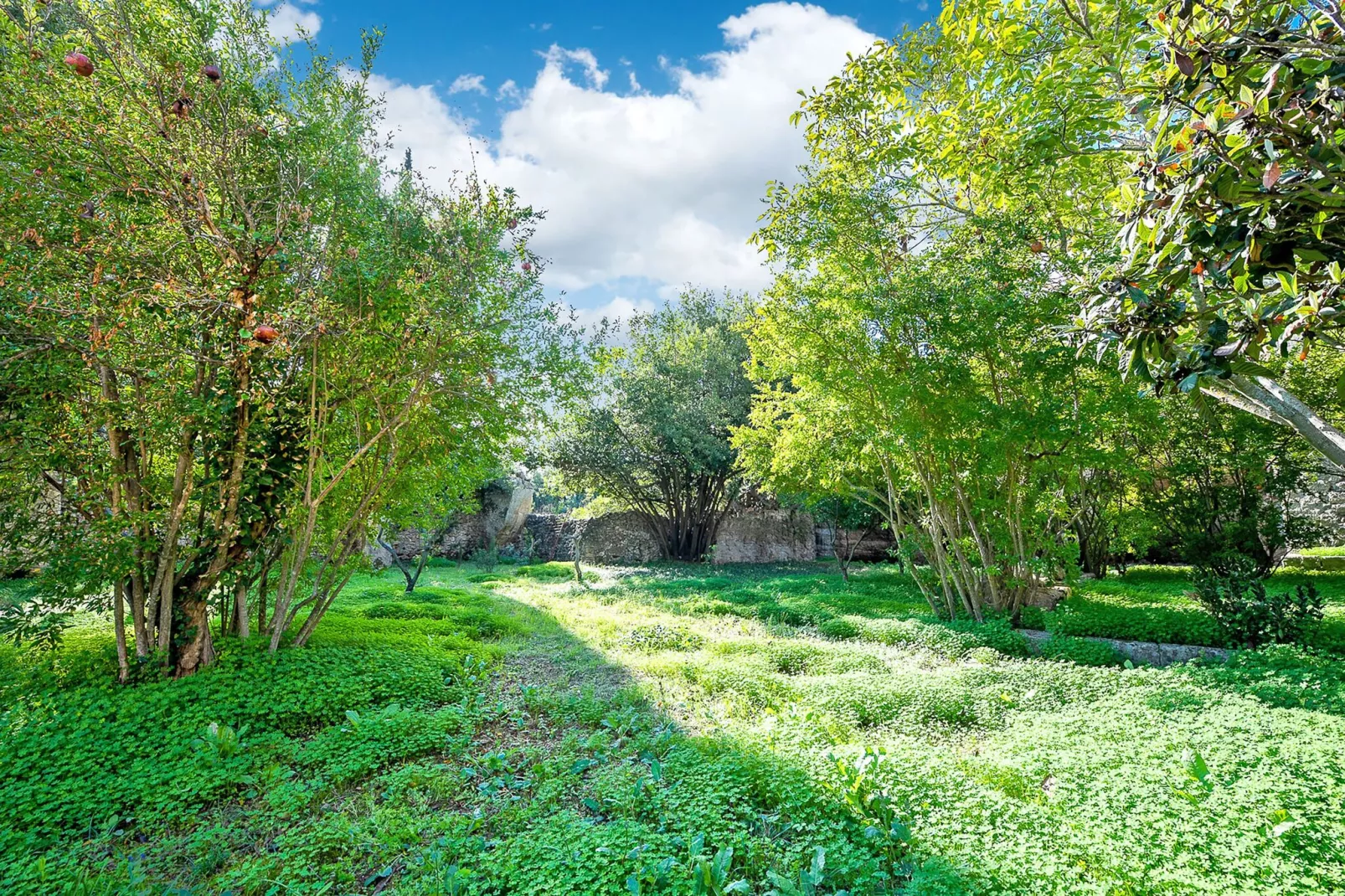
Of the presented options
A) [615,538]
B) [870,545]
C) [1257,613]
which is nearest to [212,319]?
[1257,613]

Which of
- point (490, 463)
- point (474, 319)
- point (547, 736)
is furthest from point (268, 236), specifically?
point (547, 736)

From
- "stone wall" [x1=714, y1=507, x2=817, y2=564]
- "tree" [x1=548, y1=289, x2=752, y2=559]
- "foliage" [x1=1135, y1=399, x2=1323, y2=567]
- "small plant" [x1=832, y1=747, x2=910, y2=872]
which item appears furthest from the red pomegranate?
"stone wall" [x1=714, y1=507, x2=817, y2=564]

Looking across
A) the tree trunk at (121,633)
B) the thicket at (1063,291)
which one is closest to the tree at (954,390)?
the thicket at (1063,291)

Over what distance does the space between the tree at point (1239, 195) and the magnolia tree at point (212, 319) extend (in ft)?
12.8

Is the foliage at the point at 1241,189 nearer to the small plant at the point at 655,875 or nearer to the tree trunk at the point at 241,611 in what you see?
the small plant at the point at 655,875

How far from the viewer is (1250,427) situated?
986 centimetres

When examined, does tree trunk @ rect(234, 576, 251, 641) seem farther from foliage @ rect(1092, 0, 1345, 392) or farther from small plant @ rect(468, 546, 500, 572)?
small plant @ rect(468, 546, 500, 572)

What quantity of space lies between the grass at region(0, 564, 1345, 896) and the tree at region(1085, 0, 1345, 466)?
2030 millimetres

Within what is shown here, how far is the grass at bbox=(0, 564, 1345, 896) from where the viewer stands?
2.56 m

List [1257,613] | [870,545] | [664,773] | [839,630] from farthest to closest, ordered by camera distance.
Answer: [870,545]
[839,630]
[1257,613]
[664,773]

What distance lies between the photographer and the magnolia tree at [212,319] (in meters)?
3.99

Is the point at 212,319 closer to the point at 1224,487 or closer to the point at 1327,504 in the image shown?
the point at 1224,487

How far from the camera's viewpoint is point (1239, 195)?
173 cm

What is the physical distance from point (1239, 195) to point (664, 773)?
3.53 metres
